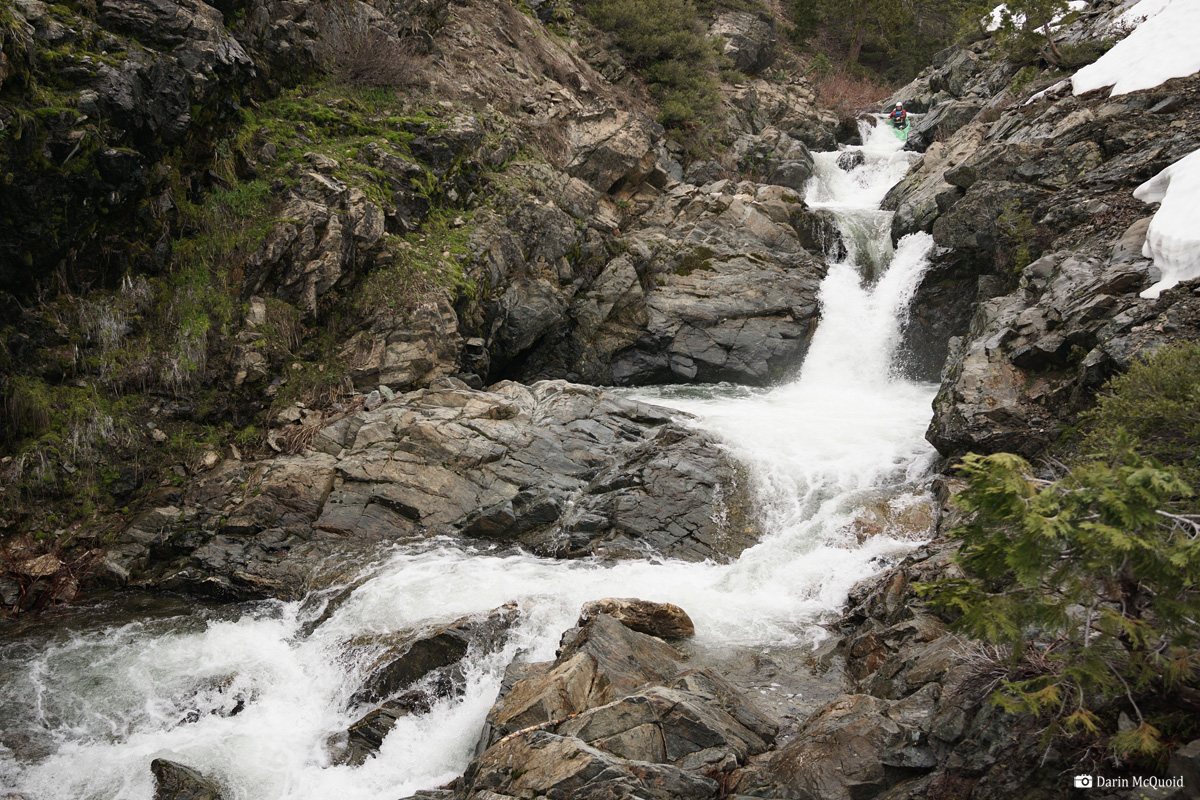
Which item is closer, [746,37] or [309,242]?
[309,242]

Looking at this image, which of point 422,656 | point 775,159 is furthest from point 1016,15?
point 422,656

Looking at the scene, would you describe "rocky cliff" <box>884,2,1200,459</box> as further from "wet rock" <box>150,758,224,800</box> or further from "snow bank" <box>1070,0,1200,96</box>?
"wet rock" <box>150,758,224,800</box>

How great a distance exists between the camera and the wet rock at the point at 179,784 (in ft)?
20.7

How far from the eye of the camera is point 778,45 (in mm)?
35625

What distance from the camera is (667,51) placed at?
27.0 meters

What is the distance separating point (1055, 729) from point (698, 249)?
17472mm

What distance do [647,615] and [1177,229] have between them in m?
10.2

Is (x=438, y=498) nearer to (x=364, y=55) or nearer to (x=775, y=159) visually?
(x=364, y=55)

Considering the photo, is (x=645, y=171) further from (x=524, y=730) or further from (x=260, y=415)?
(x=524, y=730)

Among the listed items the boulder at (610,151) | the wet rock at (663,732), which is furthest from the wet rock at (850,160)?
the wet rock at (663,732)

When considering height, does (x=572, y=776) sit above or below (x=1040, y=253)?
below

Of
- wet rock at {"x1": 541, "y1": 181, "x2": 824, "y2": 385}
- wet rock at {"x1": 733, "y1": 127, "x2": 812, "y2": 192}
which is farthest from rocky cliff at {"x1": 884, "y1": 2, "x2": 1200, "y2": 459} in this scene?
wet rock at {"x1": 733, "y1": 127, "x2": 812, "y2": 192}

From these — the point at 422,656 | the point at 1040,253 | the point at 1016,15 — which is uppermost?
the point at 1016,15

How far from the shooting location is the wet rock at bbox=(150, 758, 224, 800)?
6.32 m
